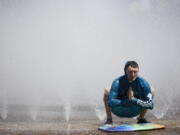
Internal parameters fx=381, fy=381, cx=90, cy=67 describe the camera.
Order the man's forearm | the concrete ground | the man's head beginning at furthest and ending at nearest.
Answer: the man's head → the man's forearm → the concrete ground

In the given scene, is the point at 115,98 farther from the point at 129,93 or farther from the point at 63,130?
the point at 63,130

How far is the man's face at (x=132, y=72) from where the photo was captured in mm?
6711

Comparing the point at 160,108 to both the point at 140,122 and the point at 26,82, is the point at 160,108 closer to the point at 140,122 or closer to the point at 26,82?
the point at 140,122

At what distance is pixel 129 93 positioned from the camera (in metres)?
6.89

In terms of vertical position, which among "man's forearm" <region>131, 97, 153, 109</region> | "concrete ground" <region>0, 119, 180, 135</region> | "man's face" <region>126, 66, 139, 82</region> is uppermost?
"man's face" <region>126, 66, 139, 82</region>

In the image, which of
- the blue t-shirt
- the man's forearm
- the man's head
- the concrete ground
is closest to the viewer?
the concrete ground

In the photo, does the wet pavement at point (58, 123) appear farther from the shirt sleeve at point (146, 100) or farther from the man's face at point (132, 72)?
the man's face at point (132, 72)

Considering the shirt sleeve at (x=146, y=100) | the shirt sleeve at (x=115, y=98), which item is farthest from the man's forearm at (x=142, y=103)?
the shirt sleeve at (x=115, y=98)

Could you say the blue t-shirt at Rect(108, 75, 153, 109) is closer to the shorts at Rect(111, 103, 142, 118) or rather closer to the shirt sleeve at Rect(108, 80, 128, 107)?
the shirt sleeve at Rect(108, 80, 128, 107)

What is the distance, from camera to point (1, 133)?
638cm

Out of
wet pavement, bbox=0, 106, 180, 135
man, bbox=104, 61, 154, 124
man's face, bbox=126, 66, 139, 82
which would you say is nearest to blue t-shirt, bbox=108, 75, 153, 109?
man, bbox=104, 61, 154, 124

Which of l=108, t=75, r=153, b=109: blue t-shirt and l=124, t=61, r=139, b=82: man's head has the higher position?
l=124, t=61, r=139, b=82: man's head

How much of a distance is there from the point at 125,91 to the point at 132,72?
17.0 inches

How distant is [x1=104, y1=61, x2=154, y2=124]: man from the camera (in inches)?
266
